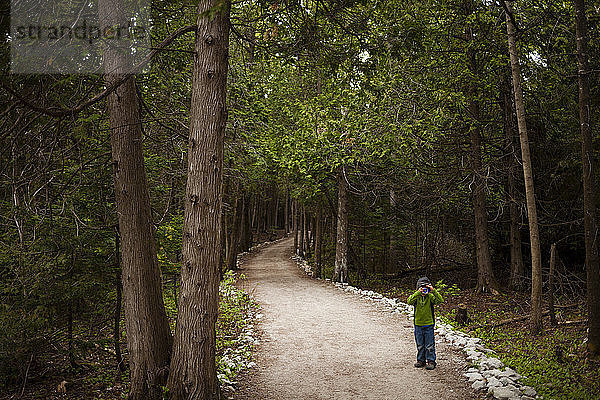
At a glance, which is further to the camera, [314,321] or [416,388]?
[314,321]

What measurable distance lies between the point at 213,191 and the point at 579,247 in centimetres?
1497

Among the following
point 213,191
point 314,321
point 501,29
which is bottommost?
point 314,321

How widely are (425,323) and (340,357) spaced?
1925 millimetres

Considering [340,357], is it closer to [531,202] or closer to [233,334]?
[233,334]

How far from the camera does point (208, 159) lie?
620 cm

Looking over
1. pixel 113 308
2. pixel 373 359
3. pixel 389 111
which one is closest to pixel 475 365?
pixel 373 359

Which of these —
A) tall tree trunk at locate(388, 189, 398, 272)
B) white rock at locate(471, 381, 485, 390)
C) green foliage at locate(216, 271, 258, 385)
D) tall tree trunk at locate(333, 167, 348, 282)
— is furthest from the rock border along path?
tall tree trunk at locate(388, 189, 398, 272)

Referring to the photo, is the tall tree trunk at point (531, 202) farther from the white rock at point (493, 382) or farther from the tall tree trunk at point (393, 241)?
the tall tree trunk at point (393, 241)

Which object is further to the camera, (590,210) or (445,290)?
(445,290)

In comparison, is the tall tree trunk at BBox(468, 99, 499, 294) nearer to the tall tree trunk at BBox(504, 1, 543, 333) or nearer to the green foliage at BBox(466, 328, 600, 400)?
the green foliage at BBox(466, 328, 600, 400)

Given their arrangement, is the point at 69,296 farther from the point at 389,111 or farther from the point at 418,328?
the point at 389,111

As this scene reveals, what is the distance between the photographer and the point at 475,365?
823 cm

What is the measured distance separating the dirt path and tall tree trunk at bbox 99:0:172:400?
1452mm

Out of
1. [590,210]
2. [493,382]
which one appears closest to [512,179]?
[590,210]
